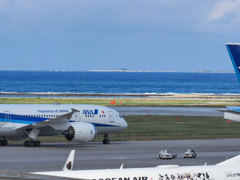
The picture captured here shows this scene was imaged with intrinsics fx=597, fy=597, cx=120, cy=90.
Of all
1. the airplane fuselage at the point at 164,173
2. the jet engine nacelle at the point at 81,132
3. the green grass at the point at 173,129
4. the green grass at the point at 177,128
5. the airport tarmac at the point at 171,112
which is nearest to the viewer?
the airplane fuselage at the point at 164,173

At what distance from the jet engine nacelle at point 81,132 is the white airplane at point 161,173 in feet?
89.1

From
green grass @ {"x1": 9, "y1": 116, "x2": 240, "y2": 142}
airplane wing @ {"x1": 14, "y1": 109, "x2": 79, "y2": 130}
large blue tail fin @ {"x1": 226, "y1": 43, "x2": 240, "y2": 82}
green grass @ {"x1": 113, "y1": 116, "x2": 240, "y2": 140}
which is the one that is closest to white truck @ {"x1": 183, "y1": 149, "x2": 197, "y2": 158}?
large blue tail fin @ {"x1": 226, "y1": 43, "x2": 240, "y2": 82}

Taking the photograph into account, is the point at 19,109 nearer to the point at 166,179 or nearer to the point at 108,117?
the point at 108,117

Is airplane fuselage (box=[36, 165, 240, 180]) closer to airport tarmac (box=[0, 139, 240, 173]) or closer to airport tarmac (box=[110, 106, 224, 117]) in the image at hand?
airport tarmac (box=[0, 139, 240, 173])

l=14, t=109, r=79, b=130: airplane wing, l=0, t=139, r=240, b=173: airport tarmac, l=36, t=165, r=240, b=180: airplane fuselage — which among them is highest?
l=14, t=109, r=79, b=130: airplane wing

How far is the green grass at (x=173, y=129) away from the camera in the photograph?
57781mm

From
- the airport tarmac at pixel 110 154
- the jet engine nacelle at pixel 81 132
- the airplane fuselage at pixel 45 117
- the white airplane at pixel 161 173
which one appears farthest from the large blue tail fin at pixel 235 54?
the white airplane at pixel 161 173

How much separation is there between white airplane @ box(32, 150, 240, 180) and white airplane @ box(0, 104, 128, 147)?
2767 cm

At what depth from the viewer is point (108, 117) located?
50.9 m

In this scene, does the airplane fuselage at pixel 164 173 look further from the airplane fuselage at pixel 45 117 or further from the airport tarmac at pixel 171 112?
the airport tarmac at pixel 171 112

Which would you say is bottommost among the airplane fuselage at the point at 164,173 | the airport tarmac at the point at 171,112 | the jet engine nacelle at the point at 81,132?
the airplane fuselage at the point at 164,173

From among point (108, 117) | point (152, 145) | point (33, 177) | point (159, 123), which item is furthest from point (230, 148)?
point (33, 177)

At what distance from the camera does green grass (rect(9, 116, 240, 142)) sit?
57.8m

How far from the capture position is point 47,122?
153 ft
